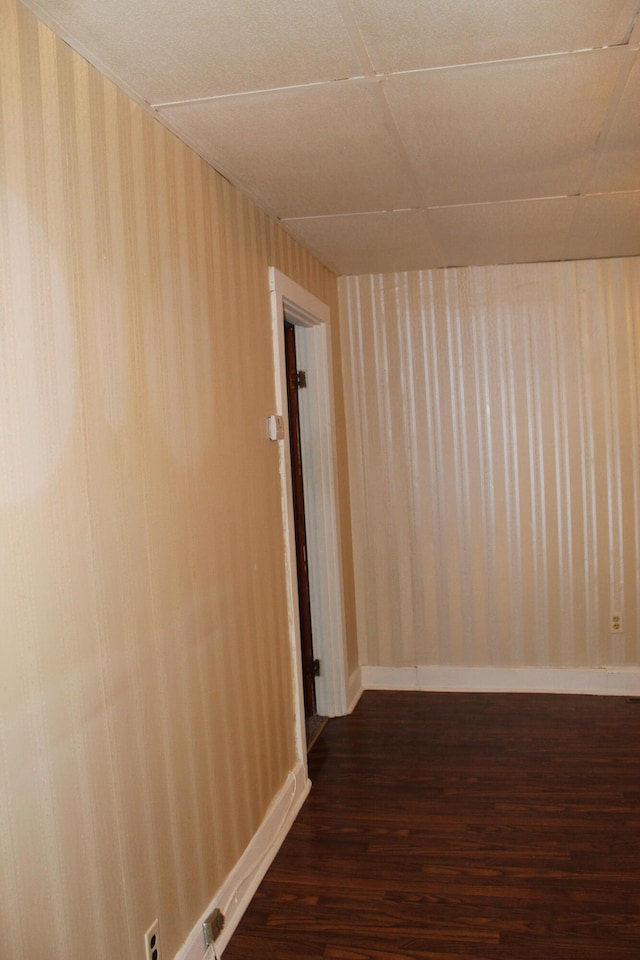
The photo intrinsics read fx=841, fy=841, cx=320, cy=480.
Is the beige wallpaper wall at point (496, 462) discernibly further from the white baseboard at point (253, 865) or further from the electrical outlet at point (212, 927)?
the electrical outlet at point (212, 927)

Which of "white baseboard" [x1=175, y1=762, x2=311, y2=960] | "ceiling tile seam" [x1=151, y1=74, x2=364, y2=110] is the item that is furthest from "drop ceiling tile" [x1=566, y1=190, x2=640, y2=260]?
"white baseboard" [x1=175, y1=762, x2=311, y2=960]

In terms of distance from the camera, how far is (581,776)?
3539 millimetres

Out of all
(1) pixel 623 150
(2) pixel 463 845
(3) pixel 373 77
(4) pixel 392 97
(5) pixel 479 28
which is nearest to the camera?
(5) pixel 479 28

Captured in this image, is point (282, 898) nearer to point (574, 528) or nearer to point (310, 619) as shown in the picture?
point (310, 619)

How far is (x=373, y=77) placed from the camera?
2.15 m

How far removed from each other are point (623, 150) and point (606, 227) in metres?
1.09

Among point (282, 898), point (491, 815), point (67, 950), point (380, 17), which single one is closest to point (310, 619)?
point (491, 815)

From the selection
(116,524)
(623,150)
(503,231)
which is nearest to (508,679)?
(503,231)

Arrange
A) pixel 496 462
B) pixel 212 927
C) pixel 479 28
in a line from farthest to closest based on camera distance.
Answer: pixel 496 462
pixel 212 927
pixel 479 28

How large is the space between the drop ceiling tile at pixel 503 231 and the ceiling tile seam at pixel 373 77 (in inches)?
51.9

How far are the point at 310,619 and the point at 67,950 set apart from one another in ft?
9.06

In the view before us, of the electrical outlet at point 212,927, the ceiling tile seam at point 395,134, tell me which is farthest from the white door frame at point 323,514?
the electrical outlet at point 212,927

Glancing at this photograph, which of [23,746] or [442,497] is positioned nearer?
[23,746]

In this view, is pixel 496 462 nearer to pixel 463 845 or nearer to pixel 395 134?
pixel 463 845
